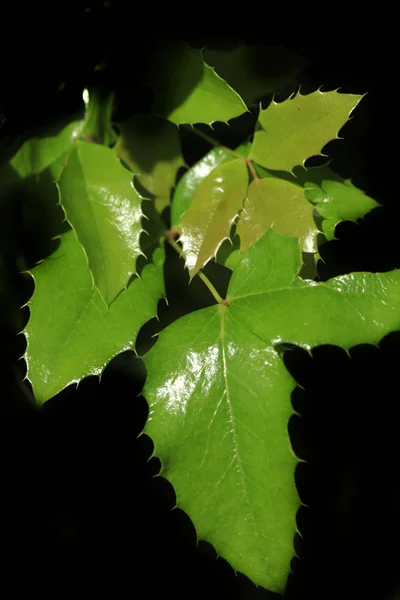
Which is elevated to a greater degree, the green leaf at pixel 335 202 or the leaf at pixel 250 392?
the green leaf at pixel 335 202

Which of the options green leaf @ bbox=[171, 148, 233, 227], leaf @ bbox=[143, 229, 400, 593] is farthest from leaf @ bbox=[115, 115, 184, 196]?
leaf @ bbox=[143, 229, 400, 593]

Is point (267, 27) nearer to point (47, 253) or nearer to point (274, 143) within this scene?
point (274, 143)

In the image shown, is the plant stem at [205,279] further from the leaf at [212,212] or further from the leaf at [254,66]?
the leaf at [254,66]

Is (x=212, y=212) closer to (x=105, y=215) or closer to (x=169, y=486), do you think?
(x=105, y=215)

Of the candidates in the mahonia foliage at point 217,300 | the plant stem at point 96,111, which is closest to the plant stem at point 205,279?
the mahonia foliage at point 217,300

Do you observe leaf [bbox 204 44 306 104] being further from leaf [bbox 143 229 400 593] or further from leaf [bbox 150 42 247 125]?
leaf [bbox 143 229 400 593]

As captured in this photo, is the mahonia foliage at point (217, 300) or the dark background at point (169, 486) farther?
the dark background at point (169, 486)

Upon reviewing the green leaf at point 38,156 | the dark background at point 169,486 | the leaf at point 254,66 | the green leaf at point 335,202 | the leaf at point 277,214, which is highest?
the green leaf at point 38,156
